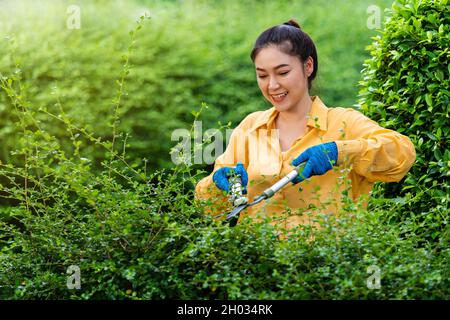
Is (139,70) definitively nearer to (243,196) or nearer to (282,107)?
(282,107)

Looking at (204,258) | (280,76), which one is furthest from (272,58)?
(204,258)

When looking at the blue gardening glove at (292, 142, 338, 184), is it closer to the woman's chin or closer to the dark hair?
the woman's chin

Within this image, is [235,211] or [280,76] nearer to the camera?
[235,211]

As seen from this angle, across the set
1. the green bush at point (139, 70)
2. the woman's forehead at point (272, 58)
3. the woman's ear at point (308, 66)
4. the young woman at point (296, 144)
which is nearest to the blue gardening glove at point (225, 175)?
the young woman at point (296, 144)

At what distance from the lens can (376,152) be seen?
134 inches

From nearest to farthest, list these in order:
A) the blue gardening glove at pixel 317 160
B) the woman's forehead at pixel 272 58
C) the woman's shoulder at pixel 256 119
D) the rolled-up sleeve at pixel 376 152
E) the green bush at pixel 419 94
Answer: the blue gardening glove at pixel 317 160 → the rolled-up sleeve at pixel 376 152 → the woman's forehead at pixel 272 58 → the woman's shoulder at pixel 256 119 → the green bush at pixel 419 94

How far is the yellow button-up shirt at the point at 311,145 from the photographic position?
11.1 feet

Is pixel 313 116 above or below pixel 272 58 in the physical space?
below

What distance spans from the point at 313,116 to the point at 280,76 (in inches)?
9.8

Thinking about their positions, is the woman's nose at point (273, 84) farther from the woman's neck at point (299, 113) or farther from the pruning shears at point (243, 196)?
the pruning shears at point (243, 196)

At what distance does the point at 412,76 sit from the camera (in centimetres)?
400

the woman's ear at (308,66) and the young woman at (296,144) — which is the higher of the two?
the woman's ear at (308,66)

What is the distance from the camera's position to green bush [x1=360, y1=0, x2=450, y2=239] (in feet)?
12.8
